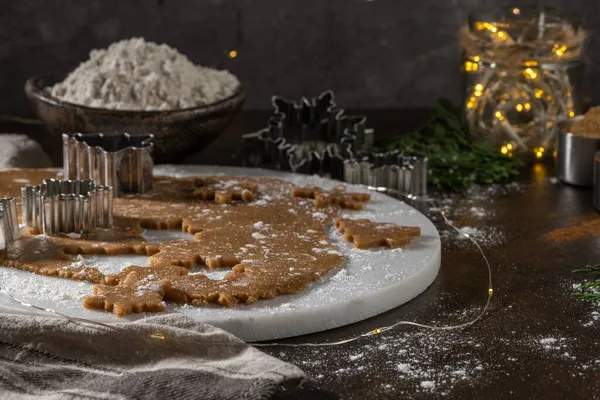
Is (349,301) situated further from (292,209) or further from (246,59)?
(246,59)

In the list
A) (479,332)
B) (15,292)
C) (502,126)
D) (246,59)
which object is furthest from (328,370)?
(246,59)

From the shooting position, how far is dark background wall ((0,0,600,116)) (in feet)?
7.34

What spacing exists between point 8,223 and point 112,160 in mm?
247

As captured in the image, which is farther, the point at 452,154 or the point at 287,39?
the point at 287,39

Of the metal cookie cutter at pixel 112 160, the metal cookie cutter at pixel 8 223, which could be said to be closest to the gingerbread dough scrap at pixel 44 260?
the metal cookie cutter at pixel 8 223

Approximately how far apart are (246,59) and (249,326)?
125 cm

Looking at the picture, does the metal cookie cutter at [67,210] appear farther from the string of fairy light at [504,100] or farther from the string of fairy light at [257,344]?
the string of fairy light at [504,100]

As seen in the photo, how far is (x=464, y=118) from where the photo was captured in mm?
1977

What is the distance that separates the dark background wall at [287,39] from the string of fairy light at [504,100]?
0.41 metres

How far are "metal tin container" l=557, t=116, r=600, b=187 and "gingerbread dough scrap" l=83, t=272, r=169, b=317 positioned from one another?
33.4 inches

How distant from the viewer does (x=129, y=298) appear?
1.15 m

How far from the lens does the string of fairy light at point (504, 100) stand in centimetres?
184

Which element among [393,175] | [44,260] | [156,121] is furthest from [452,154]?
[44,260]

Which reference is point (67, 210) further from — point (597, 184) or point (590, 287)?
point (597, 184)
